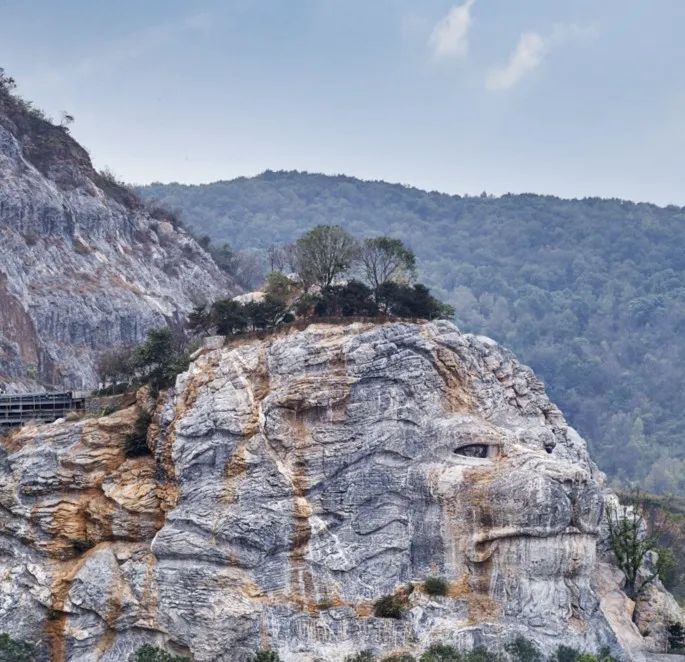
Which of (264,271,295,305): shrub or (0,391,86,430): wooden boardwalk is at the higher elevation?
(264,271,295,305): shrub

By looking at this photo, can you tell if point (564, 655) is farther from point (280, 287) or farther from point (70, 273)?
point (70, 273)

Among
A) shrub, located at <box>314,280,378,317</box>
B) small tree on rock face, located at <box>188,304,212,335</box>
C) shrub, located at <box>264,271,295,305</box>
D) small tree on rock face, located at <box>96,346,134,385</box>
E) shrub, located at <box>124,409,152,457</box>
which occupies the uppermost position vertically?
shrub, located at <box>264,271,295,305</box>

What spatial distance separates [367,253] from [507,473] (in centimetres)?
1619

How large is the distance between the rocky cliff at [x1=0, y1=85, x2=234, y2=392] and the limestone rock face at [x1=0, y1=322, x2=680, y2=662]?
1642 centimetres

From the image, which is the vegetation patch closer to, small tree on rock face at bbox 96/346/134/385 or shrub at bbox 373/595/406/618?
shrub at bbox 373/595/406/618

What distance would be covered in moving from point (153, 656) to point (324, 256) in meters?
20.6

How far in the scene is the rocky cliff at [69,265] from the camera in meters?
75.0

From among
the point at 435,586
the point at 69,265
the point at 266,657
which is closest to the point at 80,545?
the point at 266,657

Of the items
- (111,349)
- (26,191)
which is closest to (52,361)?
(111,349)

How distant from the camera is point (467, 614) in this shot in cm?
5034

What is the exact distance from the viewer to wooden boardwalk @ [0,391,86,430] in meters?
60.5

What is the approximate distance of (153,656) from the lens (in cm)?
4953

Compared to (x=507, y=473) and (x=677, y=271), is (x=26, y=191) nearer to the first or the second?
(x=507, y=473)

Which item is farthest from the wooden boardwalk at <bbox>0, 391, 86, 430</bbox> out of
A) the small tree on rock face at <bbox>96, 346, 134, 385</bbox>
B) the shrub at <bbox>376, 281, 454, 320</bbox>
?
the shrub at <bbox>376, 281, 454, 320</bbox>
